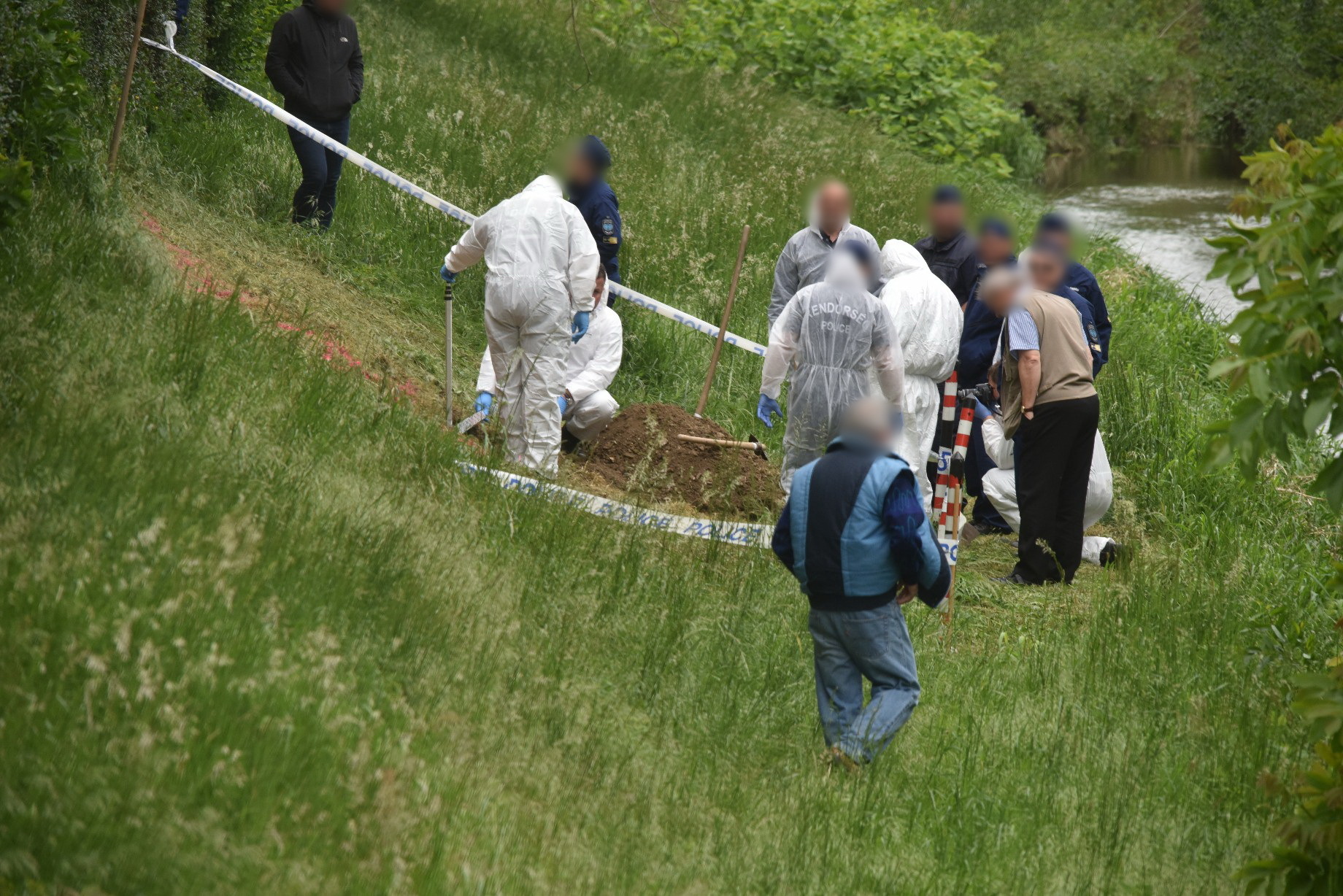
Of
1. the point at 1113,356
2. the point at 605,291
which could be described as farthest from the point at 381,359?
the point at 1113,356

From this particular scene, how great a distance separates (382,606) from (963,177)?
54.5 feet

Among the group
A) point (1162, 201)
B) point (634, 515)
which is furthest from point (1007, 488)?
point (1162, 201)

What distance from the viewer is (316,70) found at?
9320 millimetres

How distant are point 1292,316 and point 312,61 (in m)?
7.60

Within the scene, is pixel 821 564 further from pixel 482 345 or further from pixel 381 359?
pixel 482 345

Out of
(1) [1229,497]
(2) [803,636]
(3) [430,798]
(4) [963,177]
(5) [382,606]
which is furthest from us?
(4) [963,177]

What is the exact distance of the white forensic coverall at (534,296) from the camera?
7.09 m

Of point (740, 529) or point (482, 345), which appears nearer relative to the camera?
point (740, 529)

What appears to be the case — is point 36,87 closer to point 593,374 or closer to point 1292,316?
point 593,374

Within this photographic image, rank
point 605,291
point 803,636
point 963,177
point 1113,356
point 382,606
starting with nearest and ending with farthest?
point 382,606 < point 803,636 < point 605,291 < point 1113,356 < point 963,177

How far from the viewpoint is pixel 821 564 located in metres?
4.72

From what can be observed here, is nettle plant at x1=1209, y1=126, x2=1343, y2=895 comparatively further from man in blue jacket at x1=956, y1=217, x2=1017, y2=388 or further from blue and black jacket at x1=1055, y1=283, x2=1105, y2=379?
man in blue jacket at x1=956, y1=217, x2=1017, y2=388

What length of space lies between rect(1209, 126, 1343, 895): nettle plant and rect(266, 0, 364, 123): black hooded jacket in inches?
283

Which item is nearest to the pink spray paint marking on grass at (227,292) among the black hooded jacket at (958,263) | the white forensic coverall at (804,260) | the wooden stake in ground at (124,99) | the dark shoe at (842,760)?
the wooden stake in ground at (124,99)
